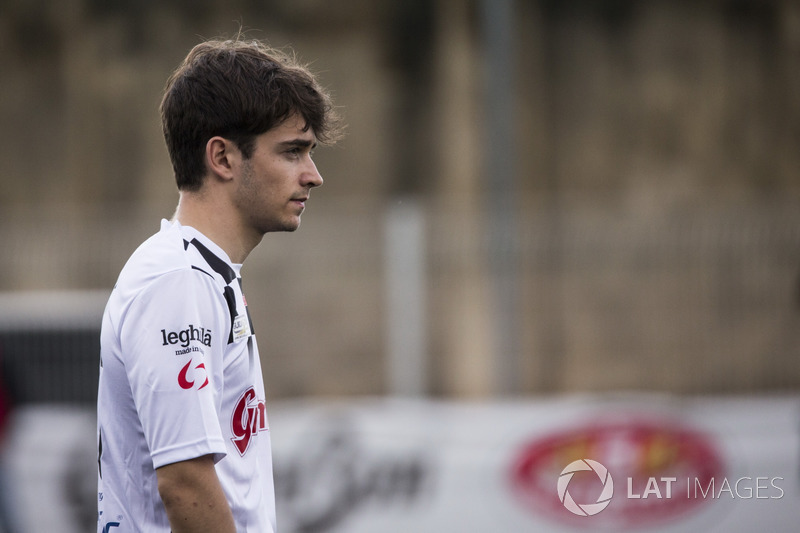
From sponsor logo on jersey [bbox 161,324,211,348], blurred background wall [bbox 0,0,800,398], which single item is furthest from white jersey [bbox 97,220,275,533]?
blurred background wall [bbox 0,0,800,398]

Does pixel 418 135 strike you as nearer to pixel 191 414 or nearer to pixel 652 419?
pixel 652 419

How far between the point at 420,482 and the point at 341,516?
1.85ft

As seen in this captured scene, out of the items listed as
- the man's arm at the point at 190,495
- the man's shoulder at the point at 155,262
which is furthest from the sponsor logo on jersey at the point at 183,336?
the man's arm at the point at 190,495

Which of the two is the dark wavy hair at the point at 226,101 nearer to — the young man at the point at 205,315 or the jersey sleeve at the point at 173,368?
the young man at the point at 205,315

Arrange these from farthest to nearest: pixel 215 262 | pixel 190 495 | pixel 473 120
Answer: pixel 473 120, pixel 215 262, pixel 190 495

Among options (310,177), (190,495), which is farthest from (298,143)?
(190,495)

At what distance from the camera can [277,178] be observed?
2141mm

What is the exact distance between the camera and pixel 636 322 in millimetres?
10273

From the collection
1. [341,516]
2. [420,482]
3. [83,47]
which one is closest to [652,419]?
[420,482]

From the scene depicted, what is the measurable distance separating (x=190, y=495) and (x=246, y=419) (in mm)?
274

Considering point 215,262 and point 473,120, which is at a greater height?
point 473,120

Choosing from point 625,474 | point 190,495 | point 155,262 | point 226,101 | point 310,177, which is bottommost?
point 625,474

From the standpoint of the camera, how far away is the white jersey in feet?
6.10

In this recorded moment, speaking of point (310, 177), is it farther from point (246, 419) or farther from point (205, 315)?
point (246, 419)
